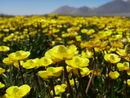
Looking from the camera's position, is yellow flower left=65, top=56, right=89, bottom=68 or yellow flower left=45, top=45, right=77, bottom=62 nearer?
yellow flower left=45, top=45, right=77, bottom=62

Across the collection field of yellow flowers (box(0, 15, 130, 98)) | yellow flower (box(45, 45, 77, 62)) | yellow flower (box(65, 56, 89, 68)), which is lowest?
field of yellow flowers (box(0, 15, 130, 98))

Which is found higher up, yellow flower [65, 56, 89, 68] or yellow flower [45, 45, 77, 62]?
yellow flower [45, 45, 77, 62]

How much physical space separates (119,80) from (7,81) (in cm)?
108

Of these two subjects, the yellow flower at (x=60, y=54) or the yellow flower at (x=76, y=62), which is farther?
the yellow flower at (x=76, y=62)

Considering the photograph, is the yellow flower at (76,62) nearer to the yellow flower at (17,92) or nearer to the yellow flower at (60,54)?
the yellow flower at (60,54)

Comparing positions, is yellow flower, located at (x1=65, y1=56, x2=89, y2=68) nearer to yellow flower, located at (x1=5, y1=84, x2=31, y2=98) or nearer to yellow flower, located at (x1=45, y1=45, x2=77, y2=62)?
yellow flower, located at (x1=45, y1=45, x2=77, y2=62)

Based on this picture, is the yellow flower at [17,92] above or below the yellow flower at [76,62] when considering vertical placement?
below

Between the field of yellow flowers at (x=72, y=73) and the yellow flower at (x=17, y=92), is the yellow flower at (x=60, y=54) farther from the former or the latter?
the yellow flower at (x=17, y=92)

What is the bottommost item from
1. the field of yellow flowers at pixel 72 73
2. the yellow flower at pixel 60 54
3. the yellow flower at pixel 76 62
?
the field of yellow flowers at pixel 72 73

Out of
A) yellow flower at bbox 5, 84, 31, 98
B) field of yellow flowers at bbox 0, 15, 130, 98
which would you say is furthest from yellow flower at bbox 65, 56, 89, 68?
yellow flower at bbox 5, 84, 31, 98

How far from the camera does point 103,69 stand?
4148 millimetres

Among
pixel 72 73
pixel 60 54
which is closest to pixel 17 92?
pixel 60 54

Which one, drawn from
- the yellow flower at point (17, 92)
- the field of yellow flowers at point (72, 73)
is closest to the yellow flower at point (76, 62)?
the field of yellow flowers at point (72, 73)

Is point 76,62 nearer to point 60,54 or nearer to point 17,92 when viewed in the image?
point 60,54
